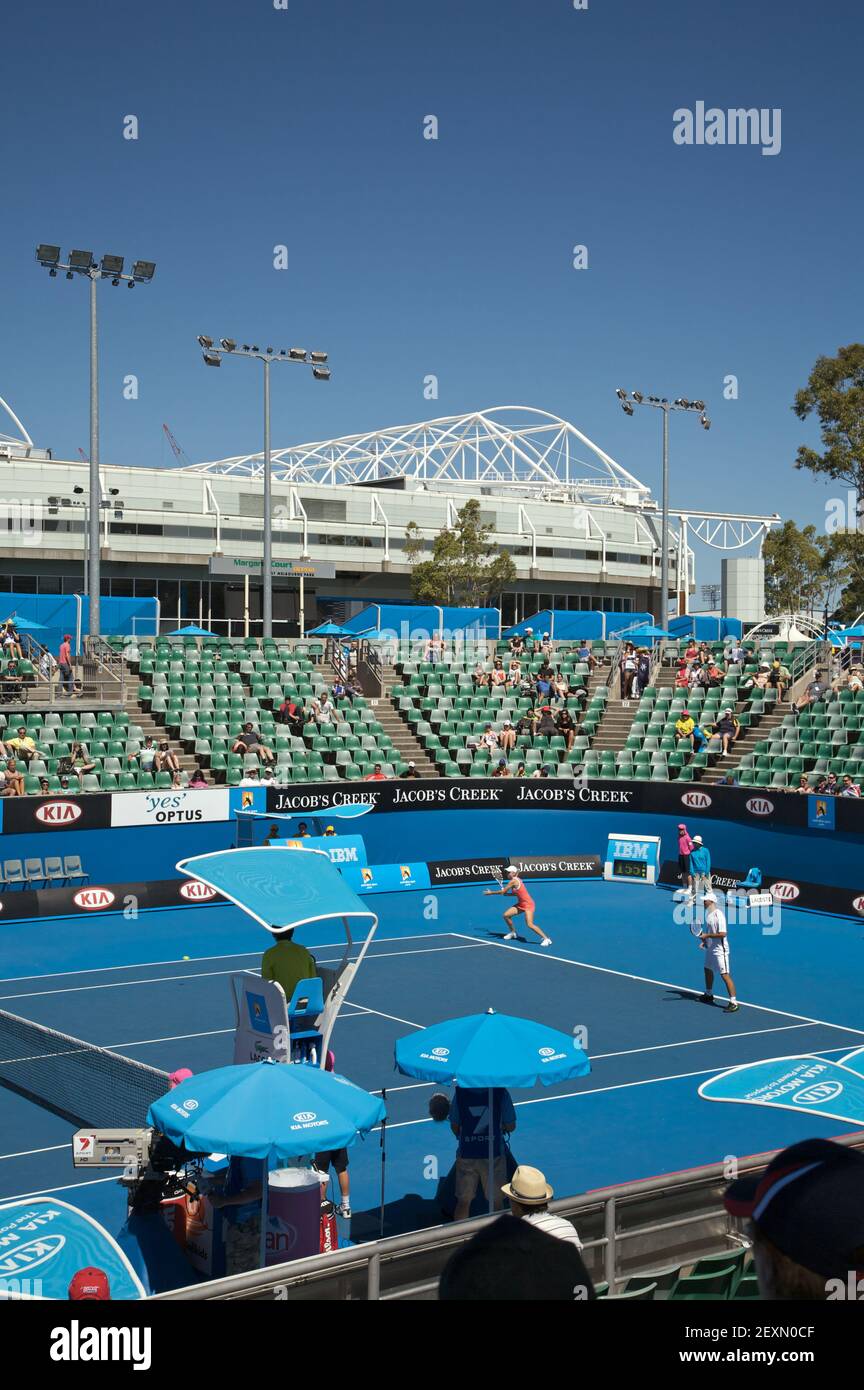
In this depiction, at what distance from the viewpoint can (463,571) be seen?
71938 mm

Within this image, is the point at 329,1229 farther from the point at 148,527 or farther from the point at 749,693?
the point at 148,527

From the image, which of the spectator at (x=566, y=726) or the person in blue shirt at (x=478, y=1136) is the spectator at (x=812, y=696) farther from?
the person in blue shirt at (x=478, y=1136)

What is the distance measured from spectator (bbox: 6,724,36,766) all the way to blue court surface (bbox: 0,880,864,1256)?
452 centimetres

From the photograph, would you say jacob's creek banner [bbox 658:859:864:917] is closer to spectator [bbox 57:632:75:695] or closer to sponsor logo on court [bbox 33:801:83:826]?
sponsor logo on court [bbox 33:801:83:826]

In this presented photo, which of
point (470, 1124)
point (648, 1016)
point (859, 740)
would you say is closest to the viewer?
point (470, 1124)

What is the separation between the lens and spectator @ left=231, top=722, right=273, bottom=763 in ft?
105

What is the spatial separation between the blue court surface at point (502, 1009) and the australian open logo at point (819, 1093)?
316 centimetres

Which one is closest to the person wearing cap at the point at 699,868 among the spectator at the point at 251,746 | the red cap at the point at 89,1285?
the spectator at the point at 251,746

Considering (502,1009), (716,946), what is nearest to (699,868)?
(716,946)

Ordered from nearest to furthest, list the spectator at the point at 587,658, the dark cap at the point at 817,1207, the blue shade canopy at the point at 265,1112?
the dark cap at the point at 817,1207 < the blue shade canopy at the point at 265,1112 < the spectator at the point at 587,658

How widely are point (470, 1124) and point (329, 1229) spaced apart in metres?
1.43

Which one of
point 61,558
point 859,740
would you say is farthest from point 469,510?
point 859,740

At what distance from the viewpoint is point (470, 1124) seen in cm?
1090

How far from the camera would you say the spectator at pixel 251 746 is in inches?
1257
